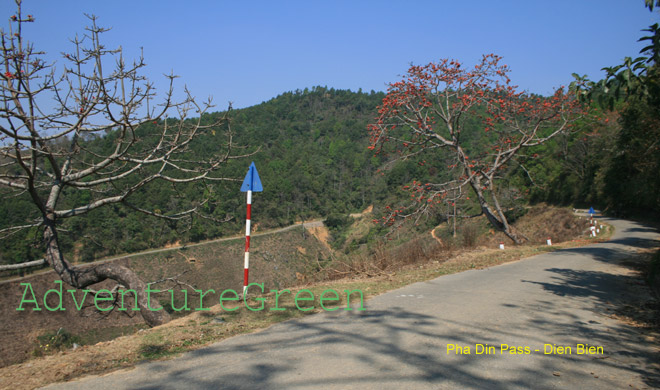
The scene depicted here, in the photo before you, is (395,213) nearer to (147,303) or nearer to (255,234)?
(147,303)

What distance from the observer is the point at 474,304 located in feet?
21.4

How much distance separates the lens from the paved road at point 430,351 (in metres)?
3.66

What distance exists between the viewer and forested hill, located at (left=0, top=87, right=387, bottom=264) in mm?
23391

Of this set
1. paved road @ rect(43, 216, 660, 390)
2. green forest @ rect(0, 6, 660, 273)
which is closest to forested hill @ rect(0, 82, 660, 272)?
green forest @ rect(0, 6, 660, 273)

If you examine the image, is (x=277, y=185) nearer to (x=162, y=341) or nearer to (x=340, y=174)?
(x=340, y=174)

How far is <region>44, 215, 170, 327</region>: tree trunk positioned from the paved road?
249cm

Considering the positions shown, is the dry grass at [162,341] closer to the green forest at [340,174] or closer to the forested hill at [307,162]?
the green forest at [340,174]

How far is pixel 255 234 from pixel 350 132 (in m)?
62.4

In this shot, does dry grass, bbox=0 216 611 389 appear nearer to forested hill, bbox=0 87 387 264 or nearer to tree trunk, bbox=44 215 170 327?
tree trunk, bbox=44 215 170 327

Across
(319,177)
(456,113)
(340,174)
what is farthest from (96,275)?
(340,174)

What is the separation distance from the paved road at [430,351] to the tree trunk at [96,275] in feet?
8.17

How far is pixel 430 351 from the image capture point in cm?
438

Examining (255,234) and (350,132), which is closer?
(255,234)

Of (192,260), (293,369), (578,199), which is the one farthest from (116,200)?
(578,199)
